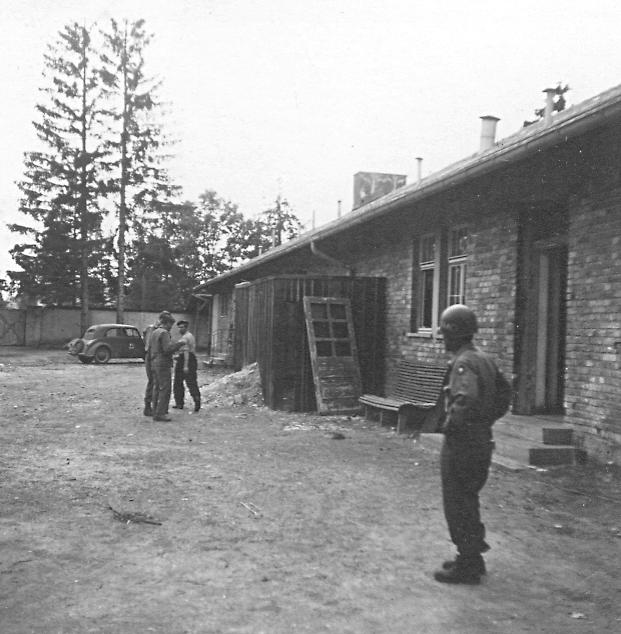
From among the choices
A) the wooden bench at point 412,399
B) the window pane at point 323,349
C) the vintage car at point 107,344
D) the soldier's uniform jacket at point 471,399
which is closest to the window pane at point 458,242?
the wooden bench at point 412,399

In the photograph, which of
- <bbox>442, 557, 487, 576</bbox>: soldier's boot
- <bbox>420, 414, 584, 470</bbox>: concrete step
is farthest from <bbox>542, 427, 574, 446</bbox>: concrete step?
<bbox>442, 557, 487, 576</bbox>: soldier's boot

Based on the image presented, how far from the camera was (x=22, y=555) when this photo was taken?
171 inches

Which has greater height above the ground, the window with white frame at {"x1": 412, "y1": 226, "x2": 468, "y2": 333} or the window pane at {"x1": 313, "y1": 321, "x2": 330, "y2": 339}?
the window with white frame at {"x1": 412, "y1": 226, "x2": 468, "y2": 333}

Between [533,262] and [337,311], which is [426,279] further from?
[533,262]

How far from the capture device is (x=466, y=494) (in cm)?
403

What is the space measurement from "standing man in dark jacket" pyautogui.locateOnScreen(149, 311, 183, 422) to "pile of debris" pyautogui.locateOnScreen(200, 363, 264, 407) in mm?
2228

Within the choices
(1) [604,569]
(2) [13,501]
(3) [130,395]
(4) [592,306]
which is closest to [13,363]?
(3) [130,395]

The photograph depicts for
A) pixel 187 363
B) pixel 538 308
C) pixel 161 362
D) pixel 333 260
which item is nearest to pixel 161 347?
pixel 161 362

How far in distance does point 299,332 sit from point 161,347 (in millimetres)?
2648

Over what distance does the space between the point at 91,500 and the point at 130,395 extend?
858cm

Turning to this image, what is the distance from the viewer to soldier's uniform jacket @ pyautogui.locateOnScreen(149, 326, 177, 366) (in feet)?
33.6

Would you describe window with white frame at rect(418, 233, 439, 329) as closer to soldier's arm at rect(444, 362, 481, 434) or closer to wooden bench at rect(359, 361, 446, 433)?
wooden bench at rect(359, 361, 446, 433)

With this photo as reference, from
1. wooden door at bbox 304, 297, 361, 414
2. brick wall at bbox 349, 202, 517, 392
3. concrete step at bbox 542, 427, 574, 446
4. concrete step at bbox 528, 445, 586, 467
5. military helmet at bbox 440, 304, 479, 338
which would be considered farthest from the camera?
wooden door at bbox 304, 297, 361, 414

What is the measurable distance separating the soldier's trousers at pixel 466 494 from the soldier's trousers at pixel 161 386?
6976mm
